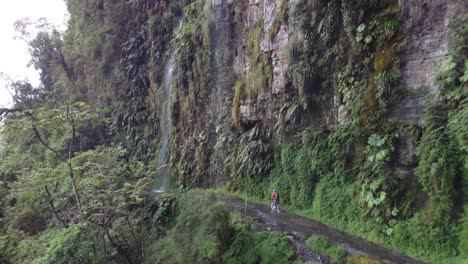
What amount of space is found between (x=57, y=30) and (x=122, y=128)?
1326cm

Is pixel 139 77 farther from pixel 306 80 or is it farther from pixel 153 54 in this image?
pixel 306 80

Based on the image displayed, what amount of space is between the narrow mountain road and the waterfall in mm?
7227

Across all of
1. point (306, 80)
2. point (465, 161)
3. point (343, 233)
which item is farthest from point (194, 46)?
point (465, 161)

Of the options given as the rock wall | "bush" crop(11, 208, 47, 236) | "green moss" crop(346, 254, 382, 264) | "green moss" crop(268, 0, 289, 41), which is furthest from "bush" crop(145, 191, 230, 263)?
"green moss" crop(268, 0, 289, 41)

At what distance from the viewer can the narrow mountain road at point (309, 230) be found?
25.9 feet

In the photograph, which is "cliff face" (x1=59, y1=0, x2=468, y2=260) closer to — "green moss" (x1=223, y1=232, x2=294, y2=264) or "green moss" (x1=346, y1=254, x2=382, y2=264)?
"green moss" (x1=346, y1=254, x2=382, y2=264)

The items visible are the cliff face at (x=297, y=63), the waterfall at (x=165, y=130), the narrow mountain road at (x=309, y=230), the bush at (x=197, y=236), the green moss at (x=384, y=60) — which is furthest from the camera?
the waterfall at (x=165, y=130)

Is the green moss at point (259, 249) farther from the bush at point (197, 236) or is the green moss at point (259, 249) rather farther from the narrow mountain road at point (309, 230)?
the narrow mountain road at point (309, 230)

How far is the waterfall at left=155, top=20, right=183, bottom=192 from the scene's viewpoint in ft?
63.2

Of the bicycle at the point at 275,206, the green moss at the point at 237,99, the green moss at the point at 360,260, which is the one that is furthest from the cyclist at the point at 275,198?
the green moss at the point at 237,99

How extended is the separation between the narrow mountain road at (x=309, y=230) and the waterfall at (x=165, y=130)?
23.7 feet

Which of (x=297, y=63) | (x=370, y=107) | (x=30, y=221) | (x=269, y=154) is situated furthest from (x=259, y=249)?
(x=30, y=221)

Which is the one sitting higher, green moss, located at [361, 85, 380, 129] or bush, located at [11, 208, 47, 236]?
green moss, located at [361, 85, 380, 129]

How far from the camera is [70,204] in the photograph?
41.1 feet
